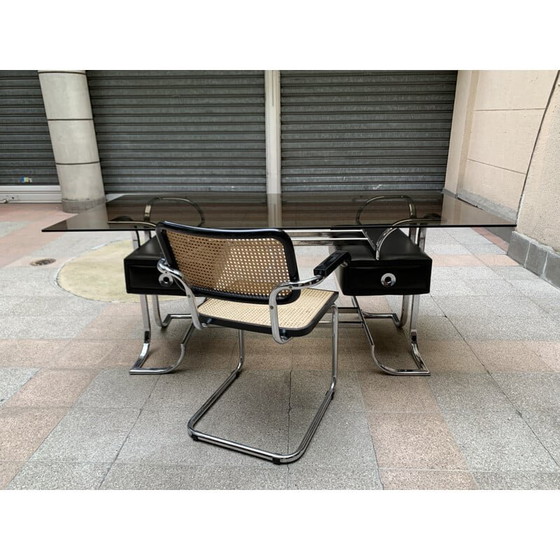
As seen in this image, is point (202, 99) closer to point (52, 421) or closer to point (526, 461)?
point (52, 421)

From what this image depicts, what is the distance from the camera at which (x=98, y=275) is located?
444cm

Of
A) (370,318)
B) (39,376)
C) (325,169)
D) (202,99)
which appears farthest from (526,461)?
(202,99)

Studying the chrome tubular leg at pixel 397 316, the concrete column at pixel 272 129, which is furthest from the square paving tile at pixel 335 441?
the concrete column at pixel 272 129

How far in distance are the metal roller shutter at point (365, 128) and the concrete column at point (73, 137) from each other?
292cm

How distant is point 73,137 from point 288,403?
5.98 metres

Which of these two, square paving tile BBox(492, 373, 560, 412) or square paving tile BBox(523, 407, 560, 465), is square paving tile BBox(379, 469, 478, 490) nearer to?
square paving tile BBox(523, 407, 560, 465)

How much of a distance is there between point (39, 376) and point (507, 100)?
5.51m

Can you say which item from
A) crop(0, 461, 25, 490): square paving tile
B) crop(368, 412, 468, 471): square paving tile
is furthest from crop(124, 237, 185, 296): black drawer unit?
crop(368, 412, 468, 471): square paving tile

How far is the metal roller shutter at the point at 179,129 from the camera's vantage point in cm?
717

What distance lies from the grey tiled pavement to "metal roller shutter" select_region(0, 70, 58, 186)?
190 inches

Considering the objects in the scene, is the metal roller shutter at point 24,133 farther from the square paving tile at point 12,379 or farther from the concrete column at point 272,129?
the square paving tile at point 12,379

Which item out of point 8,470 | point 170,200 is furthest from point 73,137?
point 8,470

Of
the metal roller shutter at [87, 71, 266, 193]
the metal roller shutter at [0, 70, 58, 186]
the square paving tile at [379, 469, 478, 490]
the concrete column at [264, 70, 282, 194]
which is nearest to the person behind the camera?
the square paving tile at [379, 469, 478, 490]

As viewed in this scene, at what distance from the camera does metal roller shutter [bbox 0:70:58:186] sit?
741cm
